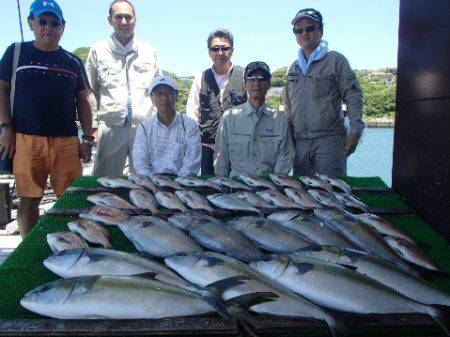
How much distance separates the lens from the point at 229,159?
442cm

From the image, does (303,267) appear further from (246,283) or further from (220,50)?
(220,50)

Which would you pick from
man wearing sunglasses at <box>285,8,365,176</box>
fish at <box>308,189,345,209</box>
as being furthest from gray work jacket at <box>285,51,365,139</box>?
fish at <box>308,189,345,209</box>

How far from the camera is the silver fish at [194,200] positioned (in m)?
2.97

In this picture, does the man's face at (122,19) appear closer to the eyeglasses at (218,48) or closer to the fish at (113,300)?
the eyeglasses at (218,48)

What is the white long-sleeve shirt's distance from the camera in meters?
4.29

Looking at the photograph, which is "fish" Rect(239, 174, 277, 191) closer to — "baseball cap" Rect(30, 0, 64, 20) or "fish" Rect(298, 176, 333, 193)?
"fish" Rect(298, 176, 333, 193)

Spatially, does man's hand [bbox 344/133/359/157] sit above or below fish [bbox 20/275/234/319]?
above

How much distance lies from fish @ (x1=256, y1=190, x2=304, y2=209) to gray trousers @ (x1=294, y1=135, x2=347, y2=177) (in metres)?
1.44

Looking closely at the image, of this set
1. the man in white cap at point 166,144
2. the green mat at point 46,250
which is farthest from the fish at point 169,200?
the man in white cap at point 166,144

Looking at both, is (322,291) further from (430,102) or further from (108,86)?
(108,86)

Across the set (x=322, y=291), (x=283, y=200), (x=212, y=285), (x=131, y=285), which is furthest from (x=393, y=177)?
(x=131, y=285)

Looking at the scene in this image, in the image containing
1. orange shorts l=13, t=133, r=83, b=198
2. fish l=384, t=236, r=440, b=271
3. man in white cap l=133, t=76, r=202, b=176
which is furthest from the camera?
man in white cap l=133, t=76, r=202, b=176

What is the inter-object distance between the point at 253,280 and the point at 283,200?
1.41m

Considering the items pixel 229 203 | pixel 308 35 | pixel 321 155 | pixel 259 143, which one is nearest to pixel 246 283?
pixel 229 203
